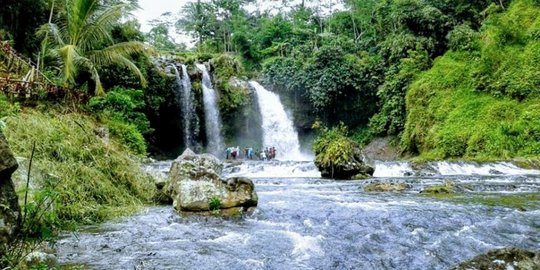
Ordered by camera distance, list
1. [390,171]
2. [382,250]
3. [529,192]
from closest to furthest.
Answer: [382,250]
[529,192]
[390,171]

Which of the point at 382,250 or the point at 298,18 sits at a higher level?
the point at 298,18

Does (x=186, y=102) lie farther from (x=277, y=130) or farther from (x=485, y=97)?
(x=485, y=97)

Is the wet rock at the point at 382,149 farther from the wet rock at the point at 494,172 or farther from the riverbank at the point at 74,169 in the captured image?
the riverbank at the point at 74,169

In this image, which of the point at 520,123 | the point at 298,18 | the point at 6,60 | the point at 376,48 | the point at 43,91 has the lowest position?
the point at 520,123

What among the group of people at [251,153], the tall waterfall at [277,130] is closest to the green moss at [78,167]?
the group of people at [251,153]

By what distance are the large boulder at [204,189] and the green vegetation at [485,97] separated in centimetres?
1515

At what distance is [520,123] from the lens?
767 inches

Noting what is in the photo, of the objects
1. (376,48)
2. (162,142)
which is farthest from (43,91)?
(376,48)

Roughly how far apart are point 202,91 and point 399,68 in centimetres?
1298

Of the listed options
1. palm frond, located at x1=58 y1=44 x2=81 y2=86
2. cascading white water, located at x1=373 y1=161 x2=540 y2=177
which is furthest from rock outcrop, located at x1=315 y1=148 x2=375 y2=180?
palm frond, located at x1=58 y1=44 x2=81 y2=86

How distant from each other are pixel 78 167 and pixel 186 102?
19.9 meters

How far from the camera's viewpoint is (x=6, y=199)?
3113 mm

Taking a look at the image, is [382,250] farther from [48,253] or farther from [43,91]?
[43,91]

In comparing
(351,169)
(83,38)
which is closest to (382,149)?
(351,169)
